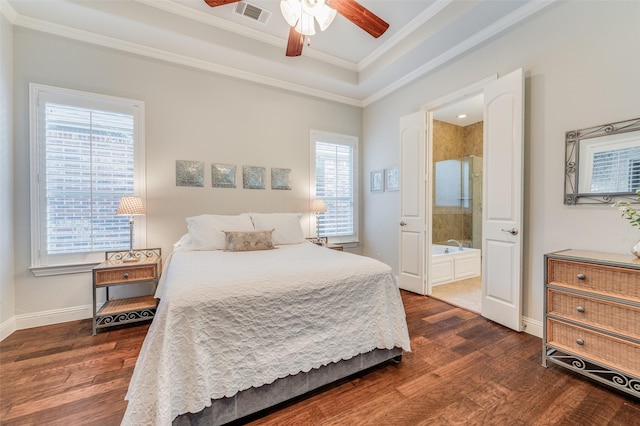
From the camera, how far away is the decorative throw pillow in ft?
8.67

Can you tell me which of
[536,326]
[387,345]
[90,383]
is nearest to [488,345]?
[536,326]

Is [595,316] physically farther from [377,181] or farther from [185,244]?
[185,244]

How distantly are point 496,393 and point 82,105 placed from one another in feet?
14.9

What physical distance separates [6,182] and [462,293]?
17.3ft

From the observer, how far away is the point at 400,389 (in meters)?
1.67

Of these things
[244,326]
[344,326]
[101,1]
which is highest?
[101,1]

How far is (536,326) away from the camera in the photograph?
2.34m

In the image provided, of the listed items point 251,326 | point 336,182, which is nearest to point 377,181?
point 336,182

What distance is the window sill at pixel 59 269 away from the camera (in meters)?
2.55

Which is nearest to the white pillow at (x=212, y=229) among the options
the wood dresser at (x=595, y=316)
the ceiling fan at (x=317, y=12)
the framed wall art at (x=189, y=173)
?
the framed wall art at (x=189, y=173)

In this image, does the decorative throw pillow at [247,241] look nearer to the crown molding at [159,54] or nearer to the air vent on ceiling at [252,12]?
the crown molding at [159,54]

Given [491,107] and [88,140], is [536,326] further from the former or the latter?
[88,140]

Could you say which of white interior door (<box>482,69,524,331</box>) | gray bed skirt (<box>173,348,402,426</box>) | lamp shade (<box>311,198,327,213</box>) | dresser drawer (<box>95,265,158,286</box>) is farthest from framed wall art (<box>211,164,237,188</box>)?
Result: white interior door (<box>482,69,524,331</box>)

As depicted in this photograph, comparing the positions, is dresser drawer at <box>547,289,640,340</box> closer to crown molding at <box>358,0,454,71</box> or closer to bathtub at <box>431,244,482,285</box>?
bathtub at <box>431,244,482,285</box>
